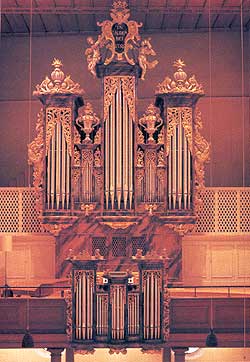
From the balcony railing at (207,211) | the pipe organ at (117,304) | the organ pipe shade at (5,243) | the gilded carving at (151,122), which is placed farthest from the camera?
the balcony railing at (207,211)

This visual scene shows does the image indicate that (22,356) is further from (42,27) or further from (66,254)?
(42,27)

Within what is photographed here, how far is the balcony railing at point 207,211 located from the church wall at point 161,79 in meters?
1.77

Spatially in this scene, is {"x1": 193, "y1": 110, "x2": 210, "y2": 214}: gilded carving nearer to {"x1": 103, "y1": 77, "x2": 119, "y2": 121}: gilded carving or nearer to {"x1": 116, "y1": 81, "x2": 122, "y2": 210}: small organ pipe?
{"x1": 116, "y1": 81, "x2": 122, "y2": 210}: small organ pipe

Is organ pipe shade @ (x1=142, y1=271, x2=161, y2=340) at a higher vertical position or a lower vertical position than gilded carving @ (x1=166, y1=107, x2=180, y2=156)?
lower

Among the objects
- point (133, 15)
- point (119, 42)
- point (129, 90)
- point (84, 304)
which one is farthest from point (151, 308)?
point (133, 15)

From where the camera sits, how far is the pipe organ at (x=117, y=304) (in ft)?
39.4

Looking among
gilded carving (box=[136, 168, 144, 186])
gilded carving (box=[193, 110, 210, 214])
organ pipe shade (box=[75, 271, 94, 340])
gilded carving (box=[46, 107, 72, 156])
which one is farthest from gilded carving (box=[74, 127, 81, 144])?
organ pipe shade (box=[75, 271, 94, 340])

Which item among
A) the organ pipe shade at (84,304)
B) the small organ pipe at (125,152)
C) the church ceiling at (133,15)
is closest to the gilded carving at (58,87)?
the small organ pipe at (125,152)

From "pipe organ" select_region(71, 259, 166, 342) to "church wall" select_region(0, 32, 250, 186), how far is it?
13.8 feet

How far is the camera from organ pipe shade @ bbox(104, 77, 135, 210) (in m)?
12.8

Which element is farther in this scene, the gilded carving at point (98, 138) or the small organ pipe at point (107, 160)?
the gilded carving at point (98, 138)

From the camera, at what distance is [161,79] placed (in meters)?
16.0

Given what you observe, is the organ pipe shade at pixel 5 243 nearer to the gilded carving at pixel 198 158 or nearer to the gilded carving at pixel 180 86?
the gilded carving at pixel 198 158

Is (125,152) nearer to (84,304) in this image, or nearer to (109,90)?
(109,90)
